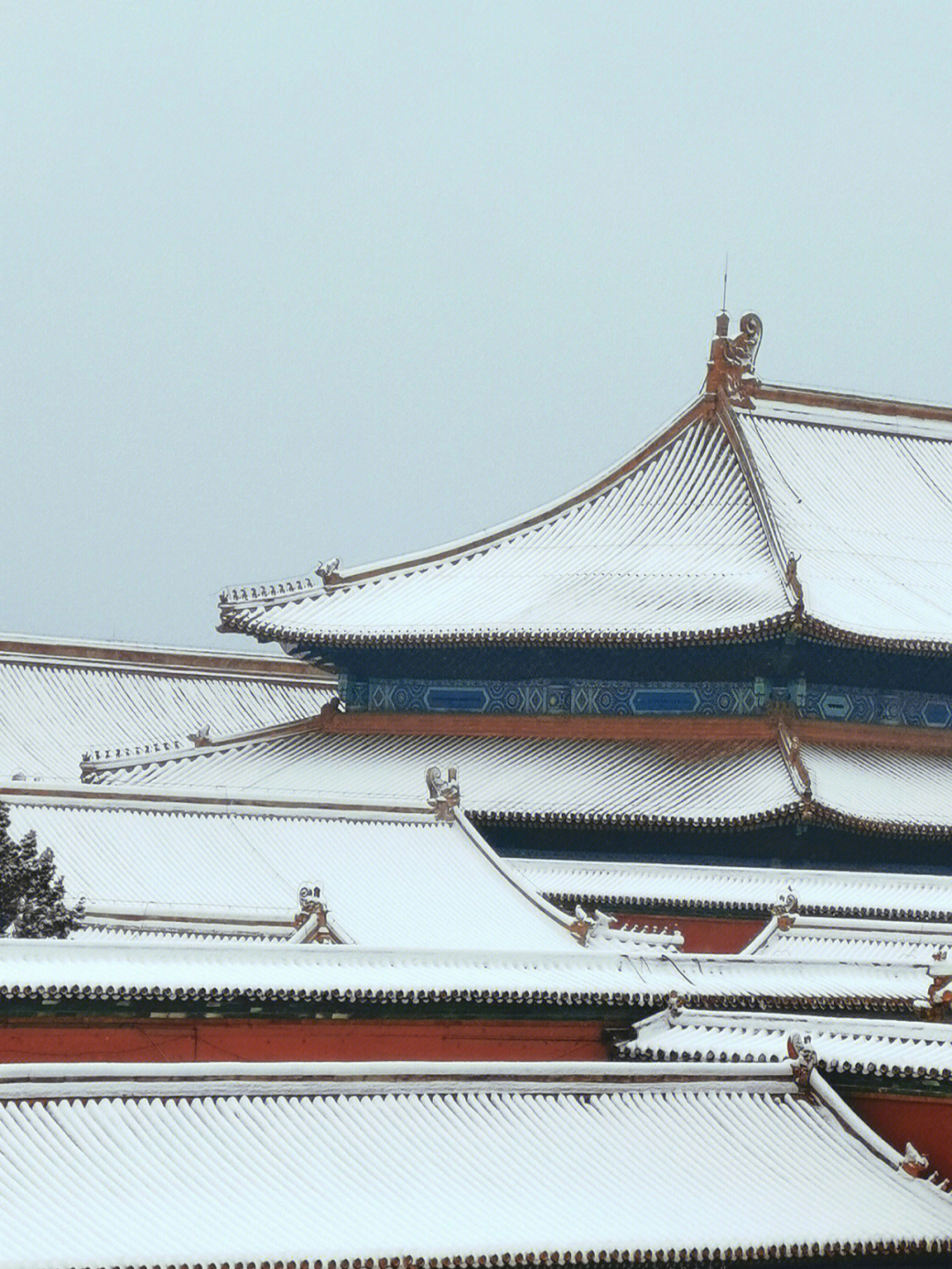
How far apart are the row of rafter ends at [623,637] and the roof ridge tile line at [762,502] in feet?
1.46

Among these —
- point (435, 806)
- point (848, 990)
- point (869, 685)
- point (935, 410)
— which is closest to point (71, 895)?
point (435, 806)

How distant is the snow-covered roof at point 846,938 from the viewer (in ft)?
95.6

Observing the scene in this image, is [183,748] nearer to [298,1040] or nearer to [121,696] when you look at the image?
[121,696]

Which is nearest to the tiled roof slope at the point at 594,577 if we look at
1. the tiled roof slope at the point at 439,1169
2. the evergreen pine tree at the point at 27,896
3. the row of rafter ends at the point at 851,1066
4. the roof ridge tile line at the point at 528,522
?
the roof ridge tile line at the point at 528,522

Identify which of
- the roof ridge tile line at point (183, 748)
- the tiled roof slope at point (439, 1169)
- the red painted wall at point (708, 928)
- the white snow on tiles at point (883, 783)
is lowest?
the tiled roof slope at point (439, 1169)

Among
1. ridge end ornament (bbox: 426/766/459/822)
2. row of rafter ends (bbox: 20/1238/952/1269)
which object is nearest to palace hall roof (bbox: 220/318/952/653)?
ridge end ornament (bbox: 426/766/459/822)

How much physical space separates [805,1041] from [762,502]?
63.1 ft

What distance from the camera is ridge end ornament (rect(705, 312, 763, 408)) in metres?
42.4

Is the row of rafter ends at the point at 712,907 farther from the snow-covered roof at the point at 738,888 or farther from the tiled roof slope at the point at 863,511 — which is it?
the tiled roof slope at the point at 863,511

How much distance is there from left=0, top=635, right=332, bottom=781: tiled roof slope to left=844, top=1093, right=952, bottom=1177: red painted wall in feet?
81.2

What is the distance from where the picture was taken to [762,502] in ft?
131

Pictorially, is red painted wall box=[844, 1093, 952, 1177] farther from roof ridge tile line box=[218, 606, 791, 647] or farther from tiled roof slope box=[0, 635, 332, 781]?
tiled roof slope box=[0, 635, 332, 781]

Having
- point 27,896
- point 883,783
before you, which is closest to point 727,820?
point 883,783

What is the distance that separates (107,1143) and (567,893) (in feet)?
51.0
